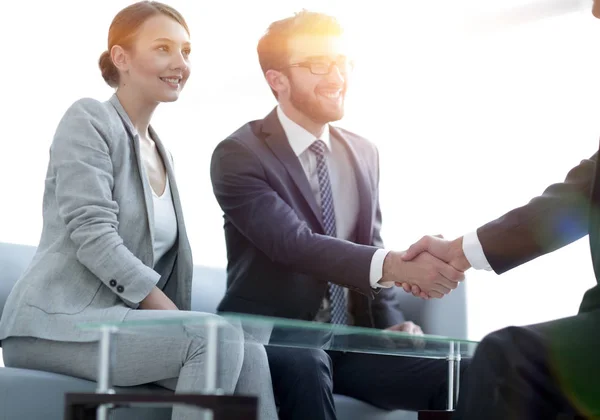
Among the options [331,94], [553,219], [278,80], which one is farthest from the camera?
[278,80]

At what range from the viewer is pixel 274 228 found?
2.57 metres

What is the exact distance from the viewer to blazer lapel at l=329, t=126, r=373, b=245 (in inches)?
111

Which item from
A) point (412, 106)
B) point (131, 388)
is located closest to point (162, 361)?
point (131, 388)

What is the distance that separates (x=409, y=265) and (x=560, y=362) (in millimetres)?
1117

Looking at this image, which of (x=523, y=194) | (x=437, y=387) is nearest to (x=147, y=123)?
(x=437, y=387)

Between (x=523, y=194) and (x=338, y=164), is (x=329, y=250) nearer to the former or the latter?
(x=338, y=164)

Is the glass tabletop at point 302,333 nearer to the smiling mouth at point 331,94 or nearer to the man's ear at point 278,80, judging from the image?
the smiling mouth at point 331,94

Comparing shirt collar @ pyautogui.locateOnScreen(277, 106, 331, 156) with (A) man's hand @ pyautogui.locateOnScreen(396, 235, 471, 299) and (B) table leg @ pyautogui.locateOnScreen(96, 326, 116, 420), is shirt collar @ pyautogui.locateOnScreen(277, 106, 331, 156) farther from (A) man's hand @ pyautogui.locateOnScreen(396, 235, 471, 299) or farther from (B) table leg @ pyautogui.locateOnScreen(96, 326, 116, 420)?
(B) table leg @ pyautogui.locateOnScreen(96, 326, 116, 420)

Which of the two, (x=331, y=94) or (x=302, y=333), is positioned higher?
(x=331, y=94)

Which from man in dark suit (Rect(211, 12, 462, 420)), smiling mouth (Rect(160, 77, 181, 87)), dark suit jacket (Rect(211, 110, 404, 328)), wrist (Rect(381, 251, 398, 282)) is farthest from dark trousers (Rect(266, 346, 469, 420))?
smiling mouth (Rect(160, 77, 181, 87))

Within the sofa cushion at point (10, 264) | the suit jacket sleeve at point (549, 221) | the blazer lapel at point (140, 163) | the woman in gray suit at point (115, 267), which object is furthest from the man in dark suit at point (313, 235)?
the sofa cushion at point (10, 264)

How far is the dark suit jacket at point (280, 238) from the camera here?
100 inches

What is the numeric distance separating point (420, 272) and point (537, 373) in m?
1.12

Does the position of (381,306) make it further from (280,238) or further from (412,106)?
(412,106)
